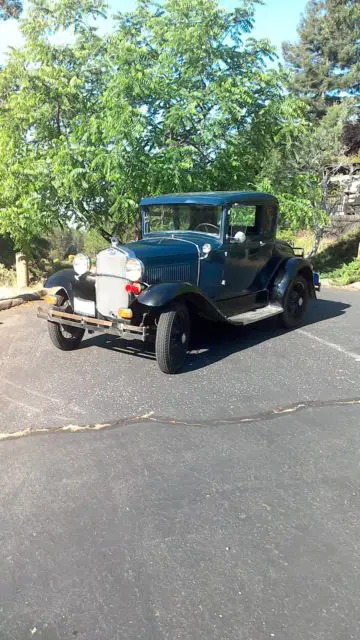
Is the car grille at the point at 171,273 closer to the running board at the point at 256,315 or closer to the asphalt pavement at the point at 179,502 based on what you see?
the running board at the point at 256,315

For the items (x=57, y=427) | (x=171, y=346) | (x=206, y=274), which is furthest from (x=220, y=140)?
(x=57, y=427)

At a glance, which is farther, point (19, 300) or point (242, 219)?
point (19, 300)

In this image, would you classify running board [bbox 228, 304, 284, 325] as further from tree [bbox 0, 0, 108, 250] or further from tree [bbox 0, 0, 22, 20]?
tree [bbox 0, 0, 22, 20]

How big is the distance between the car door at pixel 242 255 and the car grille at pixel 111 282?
5.08ft

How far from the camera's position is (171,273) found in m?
5.44

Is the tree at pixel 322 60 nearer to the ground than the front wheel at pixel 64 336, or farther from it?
farther from it

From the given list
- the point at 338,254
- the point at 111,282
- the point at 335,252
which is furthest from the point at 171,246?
the point at 335,252

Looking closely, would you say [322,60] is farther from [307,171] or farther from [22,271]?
[22,271]

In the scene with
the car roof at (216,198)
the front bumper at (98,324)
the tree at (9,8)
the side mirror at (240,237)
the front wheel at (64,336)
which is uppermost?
the tree at (9,8)

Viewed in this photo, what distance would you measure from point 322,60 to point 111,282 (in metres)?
31.5

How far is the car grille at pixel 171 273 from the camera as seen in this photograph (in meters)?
5.18

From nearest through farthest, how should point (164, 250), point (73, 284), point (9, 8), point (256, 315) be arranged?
point (164, 250) → point (73, 284) → point (256, 315) → point (9, 8)

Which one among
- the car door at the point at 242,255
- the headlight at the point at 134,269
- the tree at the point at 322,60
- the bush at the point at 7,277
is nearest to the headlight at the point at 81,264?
the headlight at the point at 134,269

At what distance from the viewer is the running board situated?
5.91 m
